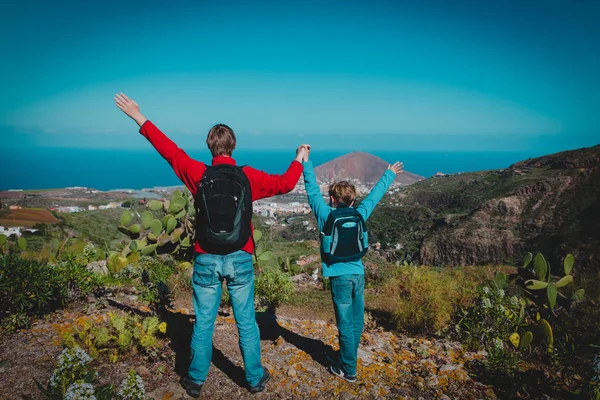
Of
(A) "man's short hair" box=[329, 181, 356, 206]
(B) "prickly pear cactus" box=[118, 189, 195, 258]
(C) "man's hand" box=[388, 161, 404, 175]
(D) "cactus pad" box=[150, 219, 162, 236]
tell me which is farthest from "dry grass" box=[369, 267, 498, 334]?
(D) "cactus pad" box=[150, 219, 162, 236]

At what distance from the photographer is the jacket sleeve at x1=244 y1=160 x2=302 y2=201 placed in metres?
2.69

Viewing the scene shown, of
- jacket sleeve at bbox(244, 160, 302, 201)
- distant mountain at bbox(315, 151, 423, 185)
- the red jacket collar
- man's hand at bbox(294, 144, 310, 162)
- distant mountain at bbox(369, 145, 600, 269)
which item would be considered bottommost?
distant mountain at bbox(369, 145, 600, 269)

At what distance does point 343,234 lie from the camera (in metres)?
2.94

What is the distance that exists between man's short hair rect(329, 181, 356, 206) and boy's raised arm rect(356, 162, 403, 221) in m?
0.11

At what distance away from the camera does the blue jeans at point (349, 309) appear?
3.02 metres

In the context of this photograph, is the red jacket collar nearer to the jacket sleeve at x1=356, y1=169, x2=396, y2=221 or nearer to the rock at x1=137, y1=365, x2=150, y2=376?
the jacket sleeve at x1=356, y1=169, x2=396, y2=221

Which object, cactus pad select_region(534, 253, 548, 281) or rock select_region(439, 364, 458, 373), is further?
cactus pad select_region(534, 253, 548, 281)

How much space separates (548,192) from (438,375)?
29.0 meters

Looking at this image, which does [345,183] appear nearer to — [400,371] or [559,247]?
[400,371]

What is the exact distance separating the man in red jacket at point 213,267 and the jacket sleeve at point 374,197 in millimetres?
715

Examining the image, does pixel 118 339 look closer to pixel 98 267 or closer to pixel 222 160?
pixel 222 160

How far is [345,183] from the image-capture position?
3168 millimetres

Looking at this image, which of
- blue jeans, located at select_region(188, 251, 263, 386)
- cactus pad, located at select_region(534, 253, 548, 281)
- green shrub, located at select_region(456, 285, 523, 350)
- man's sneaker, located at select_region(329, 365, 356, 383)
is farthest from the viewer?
cactus pad, located at select_region(534, 253, 548, 281)

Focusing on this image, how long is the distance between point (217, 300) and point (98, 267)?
4233 millimetres
